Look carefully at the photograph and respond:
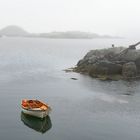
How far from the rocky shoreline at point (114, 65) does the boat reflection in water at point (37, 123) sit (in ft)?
112

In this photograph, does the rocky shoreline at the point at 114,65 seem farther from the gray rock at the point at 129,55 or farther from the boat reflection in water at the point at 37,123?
the boat reflection in water at the point at 37,123

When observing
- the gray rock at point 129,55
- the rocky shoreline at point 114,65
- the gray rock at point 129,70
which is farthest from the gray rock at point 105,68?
the gray rock at point 129,55

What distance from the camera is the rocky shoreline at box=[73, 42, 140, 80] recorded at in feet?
274

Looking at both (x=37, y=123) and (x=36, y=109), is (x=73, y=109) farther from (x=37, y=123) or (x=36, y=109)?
(x=37, y=123)

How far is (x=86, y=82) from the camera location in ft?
257

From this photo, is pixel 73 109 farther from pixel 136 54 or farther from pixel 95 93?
pixel 136 54

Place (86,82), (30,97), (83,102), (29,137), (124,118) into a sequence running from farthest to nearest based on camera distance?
(86,82)
(30,97)
(83,102)
(124,118)
(29,137)

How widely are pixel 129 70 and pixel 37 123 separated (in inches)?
1646

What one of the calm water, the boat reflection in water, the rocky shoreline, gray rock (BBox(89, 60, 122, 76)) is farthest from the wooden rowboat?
gray rock (BBox(89, 60, 122, 76))

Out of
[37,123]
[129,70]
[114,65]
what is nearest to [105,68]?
[114,65]

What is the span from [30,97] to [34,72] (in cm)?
3266

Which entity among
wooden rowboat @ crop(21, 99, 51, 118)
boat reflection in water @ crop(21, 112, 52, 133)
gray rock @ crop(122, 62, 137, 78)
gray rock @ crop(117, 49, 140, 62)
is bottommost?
boat reflection in water @ crop(21, 112, 52, 133)

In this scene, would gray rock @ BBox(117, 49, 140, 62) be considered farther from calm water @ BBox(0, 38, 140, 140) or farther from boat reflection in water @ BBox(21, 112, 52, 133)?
boat reflection in water @ BBox(21, 112, 52, 133)

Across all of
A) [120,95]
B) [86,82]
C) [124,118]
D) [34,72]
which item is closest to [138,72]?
[86,82]
